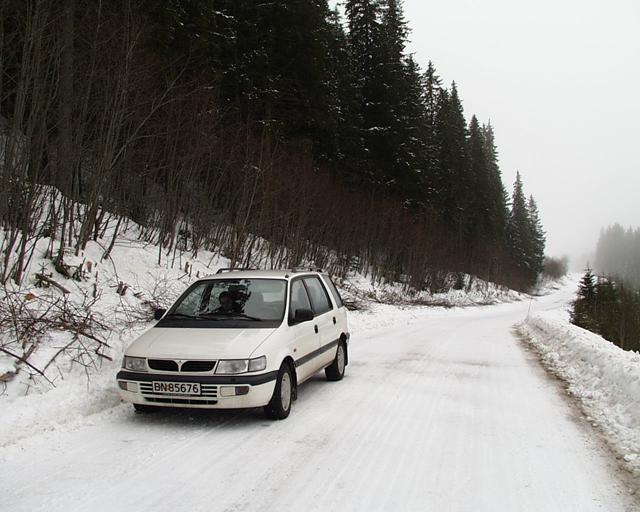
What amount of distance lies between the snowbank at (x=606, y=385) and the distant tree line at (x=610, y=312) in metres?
19.4

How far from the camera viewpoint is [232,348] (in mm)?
5531

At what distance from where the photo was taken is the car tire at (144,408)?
5.82 m

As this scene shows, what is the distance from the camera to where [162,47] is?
1822cm

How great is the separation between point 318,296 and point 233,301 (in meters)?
1.72

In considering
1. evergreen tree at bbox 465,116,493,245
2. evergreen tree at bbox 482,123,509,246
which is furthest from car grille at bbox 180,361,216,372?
evergreen tree at bbox 482,123,509,246

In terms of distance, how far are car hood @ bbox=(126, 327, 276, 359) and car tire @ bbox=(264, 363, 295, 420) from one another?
50cm

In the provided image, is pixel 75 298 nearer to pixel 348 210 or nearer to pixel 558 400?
pixel 558 400

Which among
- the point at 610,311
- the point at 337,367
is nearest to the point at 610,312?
the point at 610,311

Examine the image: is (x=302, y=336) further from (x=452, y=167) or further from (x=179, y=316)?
(x=452, y=167)

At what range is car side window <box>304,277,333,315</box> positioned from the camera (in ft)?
25.2

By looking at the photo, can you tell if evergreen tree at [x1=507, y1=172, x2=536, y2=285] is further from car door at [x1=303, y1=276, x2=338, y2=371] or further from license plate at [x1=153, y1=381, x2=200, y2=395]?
license plate at [x1=153, y1=381, x2=200, y2=395]

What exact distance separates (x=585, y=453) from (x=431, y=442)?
1479 mm

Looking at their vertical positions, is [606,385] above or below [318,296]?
below

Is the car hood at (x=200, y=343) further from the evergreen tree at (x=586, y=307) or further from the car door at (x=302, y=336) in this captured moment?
the evergreen tree at (x=586, y=307)
